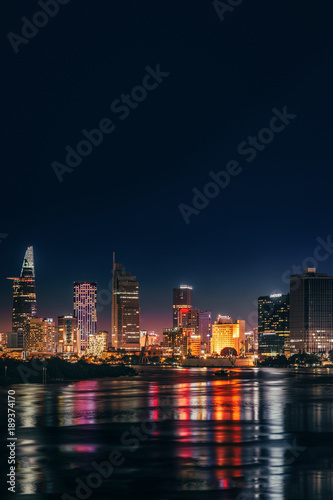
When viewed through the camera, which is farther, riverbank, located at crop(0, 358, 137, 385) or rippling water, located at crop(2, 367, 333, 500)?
riverbank, located at crop(0, 358, 137, 385)

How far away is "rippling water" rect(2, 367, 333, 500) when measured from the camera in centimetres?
4241

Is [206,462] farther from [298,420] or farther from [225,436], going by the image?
[298,420]

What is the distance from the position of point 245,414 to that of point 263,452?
3254 centimetres

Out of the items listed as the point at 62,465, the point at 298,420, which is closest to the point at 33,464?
the point at 62,465

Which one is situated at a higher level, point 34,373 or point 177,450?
point 177,450

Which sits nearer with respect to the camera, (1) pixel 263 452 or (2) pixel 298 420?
(1) pixel 263 452

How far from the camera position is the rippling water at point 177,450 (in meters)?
42.4

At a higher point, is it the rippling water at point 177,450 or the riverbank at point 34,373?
the rippling water at point 177,450

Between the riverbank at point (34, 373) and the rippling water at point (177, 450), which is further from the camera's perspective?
the riverbank at point (34, 373)

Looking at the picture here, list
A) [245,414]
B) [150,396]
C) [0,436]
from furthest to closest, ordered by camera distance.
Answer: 1. [150,396]
2. [245,414]
3. [0,436]

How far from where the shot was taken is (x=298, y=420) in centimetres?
8100

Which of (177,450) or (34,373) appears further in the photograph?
(34,373)

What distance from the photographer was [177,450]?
57250 mm

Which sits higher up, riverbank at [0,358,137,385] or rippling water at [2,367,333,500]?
rippling water at [2,367,333,500]
